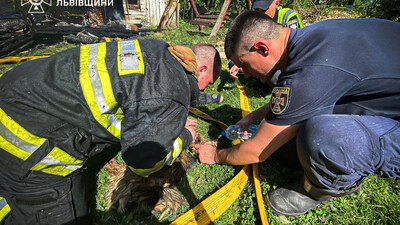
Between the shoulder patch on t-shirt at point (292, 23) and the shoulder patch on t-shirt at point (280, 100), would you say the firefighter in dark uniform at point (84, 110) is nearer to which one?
the shoulder patch on t-shirt at point (280, 100)

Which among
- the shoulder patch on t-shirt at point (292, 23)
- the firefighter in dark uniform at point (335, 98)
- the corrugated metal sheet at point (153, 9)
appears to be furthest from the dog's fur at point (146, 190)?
the corrugated metal sheet at point (153, 9)

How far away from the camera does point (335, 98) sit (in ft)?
5.99

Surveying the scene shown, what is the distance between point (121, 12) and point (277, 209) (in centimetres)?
1697

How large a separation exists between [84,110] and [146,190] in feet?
3.85

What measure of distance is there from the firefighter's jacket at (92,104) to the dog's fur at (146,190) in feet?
2.40

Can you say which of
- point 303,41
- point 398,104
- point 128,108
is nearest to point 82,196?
point 128,108

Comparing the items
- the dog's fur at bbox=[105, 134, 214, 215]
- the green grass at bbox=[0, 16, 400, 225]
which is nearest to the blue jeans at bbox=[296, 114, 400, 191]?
the green grass at bbox=[0, 16, 400, 225]

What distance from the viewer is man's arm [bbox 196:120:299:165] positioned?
203 centimetres

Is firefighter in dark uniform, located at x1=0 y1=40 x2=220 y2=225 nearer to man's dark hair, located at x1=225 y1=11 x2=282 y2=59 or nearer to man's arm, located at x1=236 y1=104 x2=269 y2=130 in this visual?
man's dark hair, located at x1=225 y1=11 x2=282 y2=59

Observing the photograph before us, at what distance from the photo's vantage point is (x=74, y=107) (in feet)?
5.74

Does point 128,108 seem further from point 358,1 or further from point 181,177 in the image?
point 358,1

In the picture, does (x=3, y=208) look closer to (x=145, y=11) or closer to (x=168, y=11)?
(x=168, y=11)

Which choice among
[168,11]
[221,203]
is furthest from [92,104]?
[168,11]

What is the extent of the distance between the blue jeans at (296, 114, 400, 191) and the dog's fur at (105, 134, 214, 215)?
137 centimetres
